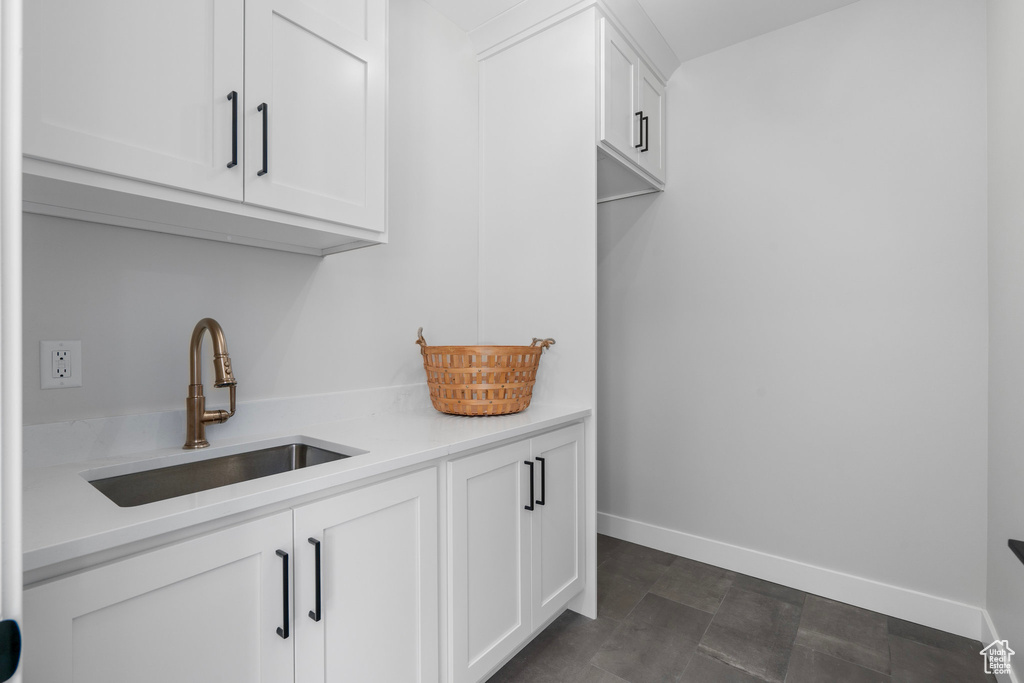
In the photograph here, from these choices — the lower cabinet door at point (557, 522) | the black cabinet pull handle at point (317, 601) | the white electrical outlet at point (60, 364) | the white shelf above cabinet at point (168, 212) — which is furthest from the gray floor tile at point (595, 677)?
the white electrical outlet at point (60, 364)

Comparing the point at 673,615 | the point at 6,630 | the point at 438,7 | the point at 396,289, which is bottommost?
the point at 673,615

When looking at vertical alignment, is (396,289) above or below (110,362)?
above

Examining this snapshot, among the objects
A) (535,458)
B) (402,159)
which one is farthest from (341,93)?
(535,458)

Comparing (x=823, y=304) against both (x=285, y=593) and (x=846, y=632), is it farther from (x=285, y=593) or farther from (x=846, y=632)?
(x=285, y=593)

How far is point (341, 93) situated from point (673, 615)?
2205 millimetres

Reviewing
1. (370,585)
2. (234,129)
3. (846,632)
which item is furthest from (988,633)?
(234,129)

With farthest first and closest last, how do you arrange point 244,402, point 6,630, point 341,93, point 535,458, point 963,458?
1. point 963,458
2. point 535,458
3. point 244,402
4. point 341,93
5. point 6,630

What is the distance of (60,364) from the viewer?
1154mm

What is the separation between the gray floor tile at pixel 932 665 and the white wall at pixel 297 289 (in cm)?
198

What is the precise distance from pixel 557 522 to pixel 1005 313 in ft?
5.31

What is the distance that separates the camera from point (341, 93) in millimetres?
1380

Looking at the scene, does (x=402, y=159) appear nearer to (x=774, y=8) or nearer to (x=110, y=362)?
(x=110, y=362)

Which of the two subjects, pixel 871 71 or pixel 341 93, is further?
pixel 871 71

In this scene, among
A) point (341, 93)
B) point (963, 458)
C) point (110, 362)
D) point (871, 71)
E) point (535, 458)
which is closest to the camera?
point (110, 362)
